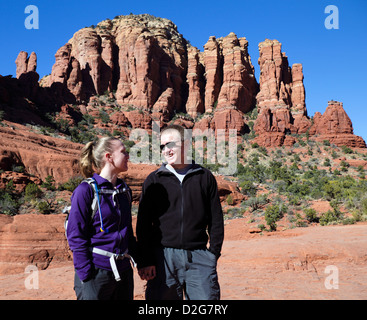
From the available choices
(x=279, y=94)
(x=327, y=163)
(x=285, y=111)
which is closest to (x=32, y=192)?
(x=327, y=163)

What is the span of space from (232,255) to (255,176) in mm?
26480

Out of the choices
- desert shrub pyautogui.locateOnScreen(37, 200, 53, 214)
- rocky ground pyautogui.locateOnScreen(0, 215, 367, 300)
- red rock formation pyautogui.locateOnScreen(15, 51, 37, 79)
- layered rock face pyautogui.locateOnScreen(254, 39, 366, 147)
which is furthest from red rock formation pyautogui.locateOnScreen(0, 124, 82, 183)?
red rock formation pyautogui.locateOnScreen(15, 51, 37, 79)

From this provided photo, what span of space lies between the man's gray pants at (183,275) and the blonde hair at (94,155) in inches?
35.7

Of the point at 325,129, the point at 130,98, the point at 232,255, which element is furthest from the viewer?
the point at 130,98

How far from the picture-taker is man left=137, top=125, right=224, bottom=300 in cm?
213

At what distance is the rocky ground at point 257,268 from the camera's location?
4.34m

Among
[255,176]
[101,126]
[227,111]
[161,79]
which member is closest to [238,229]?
[255,176]

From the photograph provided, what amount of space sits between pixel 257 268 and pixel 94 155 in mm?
5151

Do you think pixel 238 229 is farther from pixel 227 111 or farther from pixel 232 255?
pixel 227 111

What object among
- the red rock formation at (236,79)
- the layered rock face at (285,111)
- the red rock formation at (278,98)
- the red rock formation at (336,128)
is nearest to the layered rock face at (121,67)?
the red rock formation at (236,79)

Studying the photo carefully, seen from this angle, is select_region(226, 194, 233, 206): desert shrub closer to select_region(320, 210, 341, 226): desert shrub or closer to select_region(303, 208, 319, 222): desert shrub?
select_region(303, 208, 319, 222): desert shrub

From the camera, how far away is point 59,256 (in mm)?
7336

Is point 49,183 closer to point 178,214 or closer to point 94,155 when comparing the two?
point 94,155

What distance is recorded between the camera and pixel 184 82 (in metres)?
59.7
